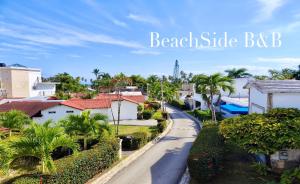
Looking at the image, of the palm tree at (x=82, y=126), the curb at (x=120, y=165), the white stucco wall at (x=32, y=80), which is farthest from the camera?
the white stucco wall at (x=32, y=80)

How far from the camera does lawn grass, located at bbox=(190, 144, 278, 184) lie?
1519 centimetres

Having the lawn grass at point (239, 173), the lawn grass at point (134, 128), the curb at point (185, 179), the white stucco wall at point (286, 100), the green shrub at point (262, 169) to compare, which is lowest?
the lawn grass at point (134, 128)

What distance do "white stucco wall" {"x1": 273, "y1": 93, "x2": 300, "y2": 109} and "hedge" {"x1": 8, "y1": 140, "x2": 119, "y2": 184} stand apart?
11071mm

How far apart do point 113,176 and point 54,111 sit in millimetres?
25739

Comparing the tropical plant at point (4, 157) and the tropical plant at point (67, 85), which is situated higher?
the tropical plant at point (67, 85)

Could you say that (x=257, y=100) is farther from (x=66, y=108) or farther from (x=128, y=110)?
(x=128, y=110)

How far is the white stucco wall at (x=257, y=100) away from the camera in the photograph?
18625 millimetres

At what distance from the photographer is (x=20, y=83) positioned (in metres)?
74.5

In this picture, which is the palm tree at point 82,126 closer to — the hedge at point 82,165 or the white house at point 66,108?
the hedge at point 82,165

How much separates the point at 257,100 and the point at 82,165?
40.8 ft

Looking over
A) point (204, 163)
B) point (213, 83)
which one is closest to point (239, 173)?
point (204, 163)

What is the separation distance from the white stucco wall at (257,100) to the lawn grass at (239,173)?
3.36 metres

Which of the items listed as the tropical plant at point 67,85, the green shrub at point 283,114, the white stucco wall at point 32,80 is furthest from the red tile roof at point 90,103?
the tropical plant at point 67,85

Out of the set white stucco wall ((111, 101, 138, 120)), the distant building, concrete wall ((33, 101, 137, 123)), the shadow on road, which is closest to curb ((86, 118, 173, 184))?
the shadow on road
